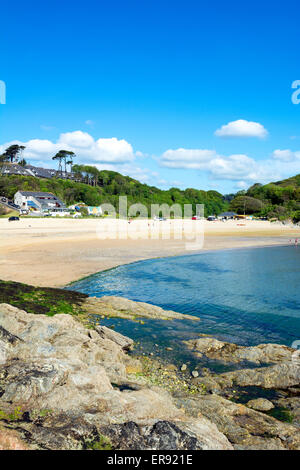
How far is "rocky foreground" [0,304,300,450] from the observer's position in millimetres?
5195

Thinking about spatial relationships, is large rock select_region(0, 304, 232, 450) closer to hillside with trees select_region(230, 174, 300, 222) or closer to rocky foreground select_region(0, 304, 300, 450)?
rocky foreground select_region(0, 304, 300, 450)

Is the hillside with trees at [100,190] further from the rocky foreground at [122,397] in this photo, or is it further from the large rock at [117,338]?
the rocky foreground at [122,397]

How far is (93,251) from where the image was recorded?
33031 mm

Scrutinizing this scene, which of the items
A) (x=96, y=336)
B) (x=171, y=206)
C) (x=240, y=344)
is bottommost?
(x=240, y=344)

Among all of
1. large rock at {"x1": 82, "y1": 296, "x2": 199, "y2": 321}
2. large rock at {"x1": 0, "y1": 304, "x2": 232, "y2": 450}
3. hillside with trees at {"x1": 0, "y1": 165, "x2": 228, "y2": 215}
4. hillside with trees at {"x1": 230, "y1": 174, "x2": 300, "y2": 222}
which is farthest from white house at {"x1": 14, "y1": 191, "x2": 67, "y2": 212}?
large rock at {"x1": 0, "y1": 304, "x2": 232, "y2": 450}

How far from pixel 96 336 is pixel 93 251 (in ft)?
74.8

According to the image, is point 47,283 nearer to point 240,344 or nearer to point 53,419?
point 240,344

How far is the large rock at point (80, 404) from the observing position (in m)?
5.14

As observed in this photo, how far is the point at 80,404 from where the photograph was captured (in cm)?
607

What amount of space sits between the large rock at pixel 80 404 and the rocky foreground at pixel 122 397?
0.06ft

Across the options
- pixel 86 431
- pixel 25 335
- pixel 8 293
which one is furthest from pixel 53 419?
pixel 8 293

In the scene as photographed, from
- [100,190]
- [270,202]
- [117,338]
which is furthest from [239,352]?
[270,202]

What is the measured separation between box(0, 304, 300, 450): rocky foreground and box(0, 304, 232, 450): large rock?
0.06 feet

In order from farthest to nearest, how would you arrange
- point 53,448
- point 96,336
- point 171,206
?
point 171,206
point 96,336
point 53,448
